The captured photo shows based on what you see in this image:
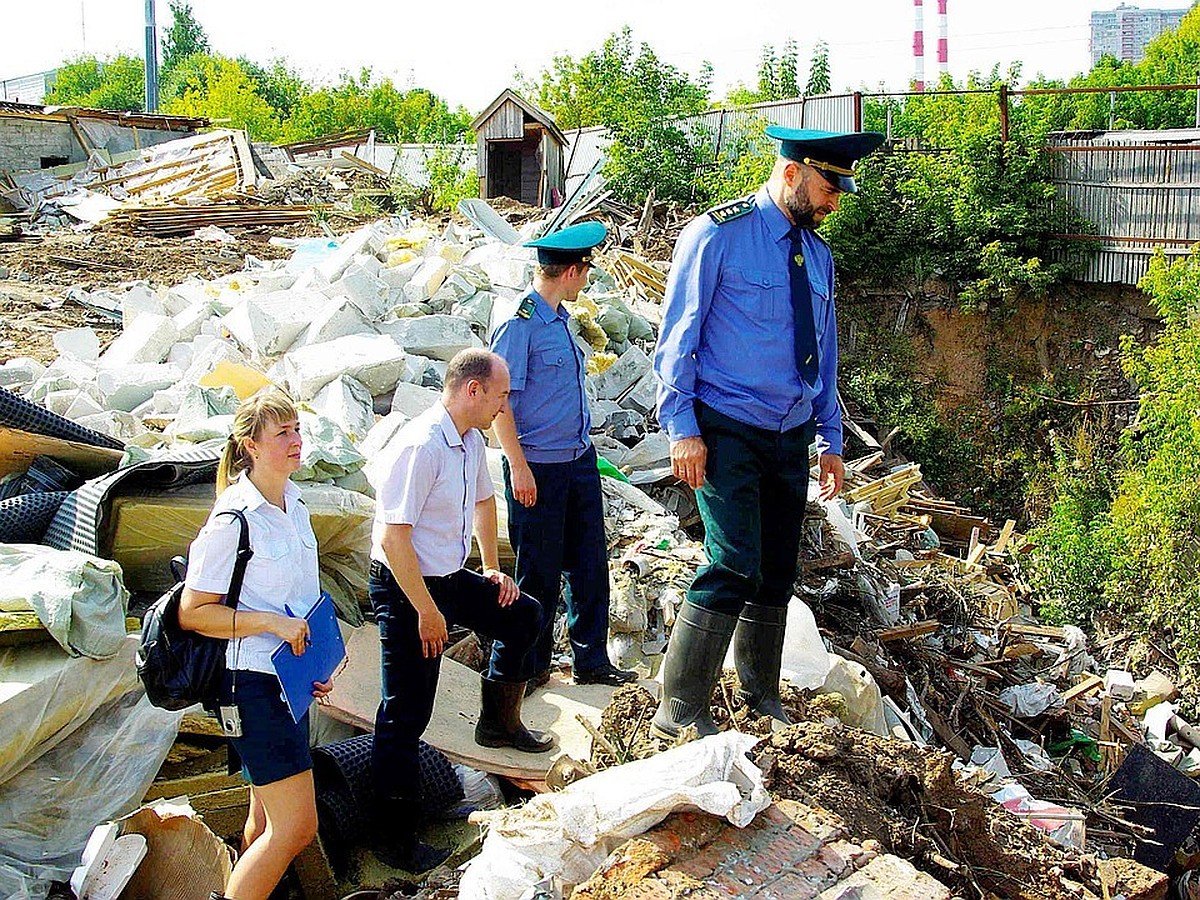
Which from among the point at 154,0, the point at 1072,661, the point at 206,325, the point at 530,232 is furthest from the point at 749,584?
the point at 154,0

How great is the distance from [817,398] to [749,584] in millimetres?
643

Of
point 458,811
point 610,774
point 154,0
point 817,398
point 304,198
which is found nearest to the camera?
point 610,774

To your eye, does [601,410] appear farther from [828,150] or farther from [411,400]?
[828,150]

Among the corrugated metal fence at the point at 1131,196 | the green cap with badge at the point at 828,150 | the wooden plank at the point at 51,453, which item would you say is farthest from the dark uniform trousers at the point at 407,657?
the corrugated metal fence at the point at 1131,196

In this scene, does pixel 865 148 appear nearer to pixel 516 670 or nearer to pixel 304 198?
pixel 516 670

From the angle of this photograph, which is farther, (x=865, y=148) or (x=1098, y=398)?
(x=1098, y=398)

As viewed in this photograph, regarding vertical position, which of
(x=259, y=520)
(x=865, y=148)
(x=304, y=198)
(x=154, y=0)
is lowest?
(x=259, y=520)

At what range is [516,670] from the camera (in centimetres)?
389

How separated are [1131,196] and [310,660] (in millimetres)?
14686

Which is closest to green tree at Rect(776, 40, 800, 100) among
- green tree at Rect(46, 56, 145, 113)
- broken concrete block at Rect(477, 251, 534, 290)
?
broken concrete block at Rect(477, 251, 534, 290)

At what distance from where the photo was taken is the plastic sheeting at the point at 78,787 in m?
3.40

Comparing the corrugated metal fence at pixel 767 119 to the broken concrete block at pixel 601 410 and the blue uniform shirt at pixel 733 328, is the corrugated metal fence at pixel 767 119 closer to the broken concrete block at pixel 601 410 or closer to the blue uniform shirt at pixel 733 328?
the broken concrete block at pixel 601 410

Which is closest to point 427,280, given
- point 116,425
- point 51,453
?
point 116,425

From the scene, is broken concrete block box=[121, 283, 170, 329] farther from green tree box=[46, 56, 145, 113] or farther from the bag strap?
green tree box=[46, 56, 145, 113]
